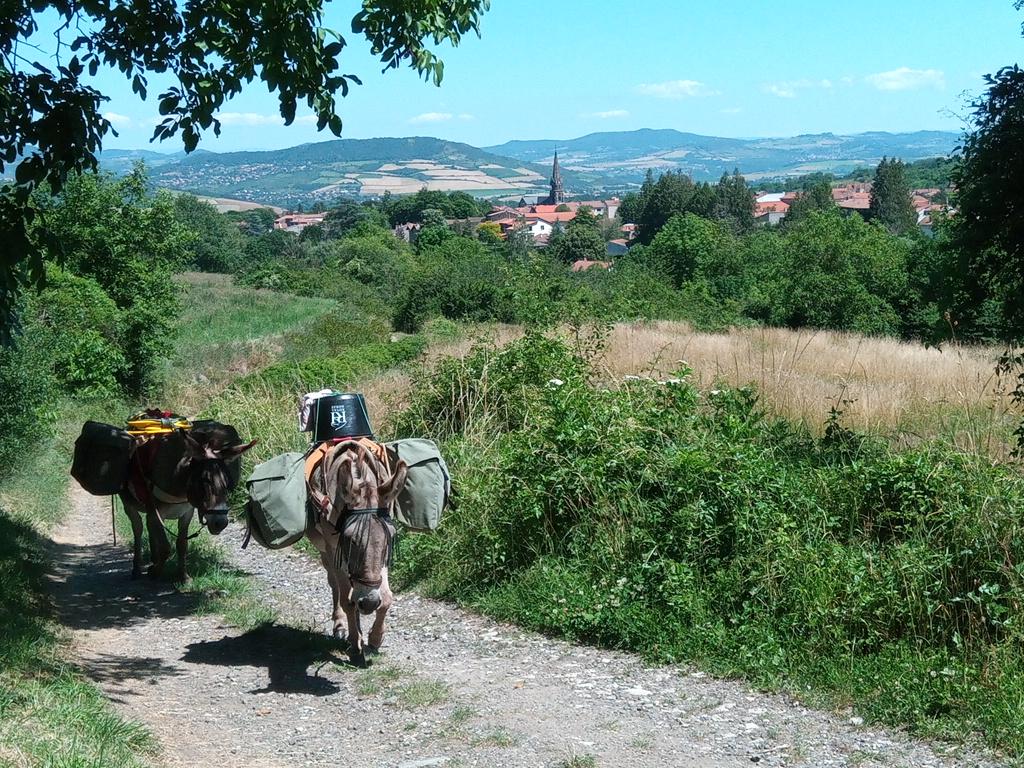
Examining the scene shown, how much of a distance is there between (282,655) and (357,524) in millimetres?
1690

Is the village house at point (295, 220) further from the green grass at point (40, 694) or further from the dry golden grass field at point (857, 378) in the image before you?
the green grass at point (40, 694)

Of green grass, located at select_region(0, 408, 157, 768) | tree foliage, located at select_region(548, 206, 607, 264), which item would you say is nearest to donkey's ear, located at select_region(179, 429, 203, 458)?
green grass, located at select_region(0, 408, 157, 768)

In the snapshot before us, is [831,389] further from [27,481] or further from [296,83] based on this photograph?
[27,481]

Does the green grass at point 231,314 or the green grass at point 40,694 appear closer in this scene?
the green grass at point 40,694

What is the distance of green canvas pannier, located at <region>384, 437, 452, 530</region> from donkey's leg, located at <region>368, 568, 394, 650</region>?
1.74ft

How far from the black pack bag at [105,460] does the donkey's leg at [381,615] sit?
12.4 ft

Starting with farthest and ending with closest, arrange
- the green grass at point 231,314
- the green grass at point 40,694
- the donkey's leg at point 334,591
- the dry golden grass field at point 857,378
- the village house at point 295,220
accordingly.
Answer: the village house at point 295,220 < the green grass at point 231,314 < the dry golden grass field at point 857,378 < the donkey's leg at point 334,591 < the green grass at point 40,694

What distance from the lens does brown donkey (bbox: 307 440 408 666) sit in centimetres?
682

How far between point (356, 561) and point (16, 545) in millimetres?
5647

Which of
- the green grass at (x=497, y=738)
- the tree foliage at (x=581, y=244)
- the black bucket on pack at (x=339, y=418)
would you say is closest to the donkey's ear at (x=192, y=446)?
the black bucket on pack at (x=339, y=418)

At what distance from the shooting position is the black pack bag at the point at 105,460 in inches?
398

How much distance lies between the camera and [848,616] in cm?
705

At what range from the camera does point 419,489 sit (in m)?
7.53

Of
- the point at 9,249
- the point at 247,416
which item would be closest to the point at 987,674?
the point at 9,249
